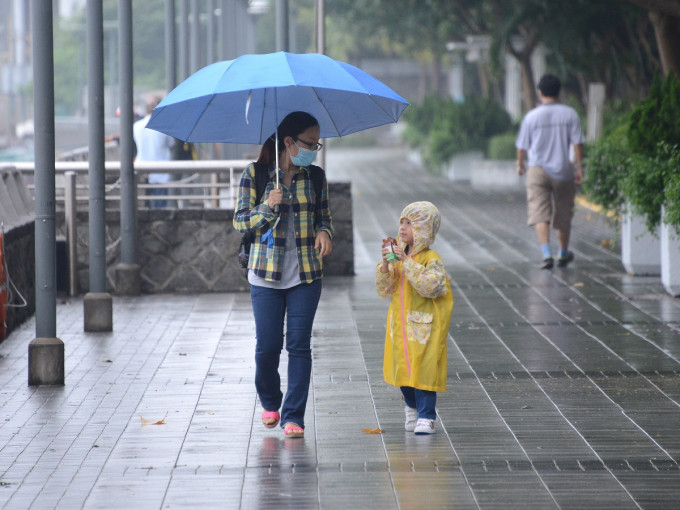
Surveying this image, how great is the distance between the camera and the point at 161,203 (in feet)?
52.5

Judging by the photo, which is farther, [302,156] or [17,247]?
[17,247]

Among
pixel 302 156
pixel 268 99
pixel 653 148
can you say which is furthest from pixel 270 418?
pixel 653 148

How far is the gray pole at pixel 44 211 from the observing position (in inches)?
313

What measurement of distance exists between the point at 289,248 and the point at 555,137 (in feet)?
24.7

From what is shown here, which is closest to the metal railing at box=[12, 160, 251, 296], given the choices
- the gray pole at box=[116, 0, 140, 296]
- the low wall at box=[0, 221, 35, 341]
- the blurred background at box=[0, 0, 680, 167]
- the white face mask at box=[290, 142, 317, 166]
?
the gray pole at box=[116, 0, 140, 296]

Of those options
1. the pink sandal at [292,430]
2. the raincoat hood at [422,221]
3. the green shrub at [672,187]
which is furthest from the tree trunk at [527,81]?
the pink sandal at [292,430]

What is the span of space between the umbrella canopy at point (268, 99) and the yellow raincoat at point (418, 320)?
0.69m

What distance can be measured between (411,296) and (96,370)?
9.35ft

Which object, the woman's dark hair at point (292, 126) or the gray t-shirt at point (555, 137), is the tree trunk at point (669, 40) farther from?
the woman's dark hair at point (292, 126)

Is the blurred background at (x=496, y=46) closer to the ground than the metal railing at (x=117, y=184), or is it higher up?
higher up

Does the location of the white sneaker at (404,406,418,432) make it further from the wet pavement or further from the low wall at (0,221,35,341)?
the low wall at (0,221,35,341)

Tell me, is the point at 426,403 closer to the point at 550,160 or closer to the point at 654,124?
the point at 654,124

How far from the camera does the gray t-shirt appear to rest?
13523 mm

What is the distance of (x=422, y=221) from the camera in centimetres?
643
